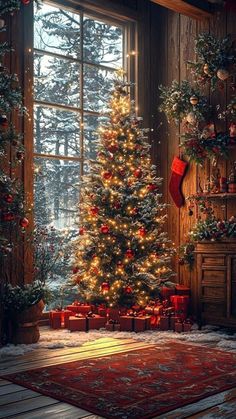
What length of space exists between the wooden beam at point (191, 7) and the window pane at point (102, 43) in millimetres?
805

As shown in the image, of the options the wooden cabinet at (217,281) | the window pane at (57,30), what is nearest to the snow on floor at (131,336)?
the wooden cabinet at (217,281)

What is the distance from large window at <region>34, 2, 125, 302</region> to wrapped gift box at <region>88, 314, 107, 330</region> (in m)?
0.61

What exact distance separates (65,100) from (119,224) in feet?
4.96

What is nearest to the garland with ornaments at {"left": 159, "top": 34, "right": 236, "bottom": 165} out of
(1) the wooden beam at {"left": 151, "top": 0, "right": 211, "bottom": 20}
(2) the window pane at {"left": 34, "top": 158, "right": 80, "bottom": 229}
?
(1) the wooden beam at {"left": 151, "top": 0, "right": 211, "bottom": 20}

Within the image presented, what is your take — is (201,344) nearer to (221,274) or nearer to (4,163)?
(221,274)

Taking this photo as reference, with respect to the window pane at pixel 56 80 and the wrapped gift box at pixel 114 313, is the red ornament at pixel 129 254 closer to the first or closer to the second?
the wrapped gift box at pixel 114 313

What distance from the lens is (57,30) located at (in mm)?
5773

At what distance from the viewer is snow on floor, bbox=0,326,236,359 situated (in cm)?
439

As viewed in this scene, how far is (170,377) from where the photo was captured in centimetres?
341

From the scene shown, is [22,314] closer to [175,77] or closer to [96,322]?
[96,322]

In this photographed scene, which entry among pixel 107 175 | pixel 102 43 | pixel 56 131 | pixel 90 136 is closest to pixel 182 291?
pixel 107 175

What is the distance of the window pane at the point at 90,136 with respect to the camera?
5938 millimetres

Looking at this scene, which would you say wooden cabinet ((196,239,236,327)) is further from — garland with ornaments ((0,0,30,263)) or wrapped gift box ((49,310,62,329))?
garland with ornaments ((0,0,30,263))

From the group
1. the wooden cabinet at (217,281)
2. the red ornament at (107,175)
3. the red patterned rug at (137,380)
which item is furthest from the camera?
the red ornament at (107,175)
